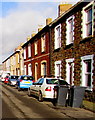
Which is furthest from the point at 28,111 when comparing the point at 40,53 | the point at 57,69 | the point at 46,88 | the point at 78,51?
the point at 40,53

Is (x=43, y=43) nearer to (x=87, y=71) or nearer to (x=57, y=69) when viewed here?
(x=57, y=69)

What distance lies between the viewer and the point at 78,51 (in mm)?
16016

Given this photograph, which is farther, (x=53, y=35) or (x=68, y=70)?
(x=53, y=35)

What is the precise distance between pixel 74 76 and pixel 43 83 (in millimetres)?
3104

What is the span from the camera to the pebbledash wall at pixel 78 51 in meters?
14.1

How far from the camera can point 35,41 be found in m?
29.8

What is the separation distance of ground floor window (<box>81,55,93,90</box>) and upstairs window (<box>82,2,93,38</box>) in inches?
63.2

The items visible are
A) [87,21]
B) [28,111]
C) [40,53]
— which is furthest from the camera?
[40,53]

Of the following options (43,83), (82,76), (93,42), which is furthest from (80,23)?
(43,83)

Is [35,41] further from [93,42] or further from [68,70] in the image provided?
[93,42]

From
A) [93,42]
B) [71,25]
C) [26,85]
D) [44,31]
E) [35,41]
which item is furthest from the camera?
[35,41]

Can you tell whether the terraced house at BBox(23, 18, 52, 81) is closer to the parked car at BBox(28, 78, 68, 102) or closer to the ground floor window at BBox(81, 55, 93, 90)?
the ground floor window at BBox(81, 55, 93, 90)

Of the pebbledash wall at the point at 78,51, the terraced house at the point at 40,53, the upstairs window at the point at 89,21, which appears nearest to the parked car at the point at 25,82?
the terraced house at the point at 40,53

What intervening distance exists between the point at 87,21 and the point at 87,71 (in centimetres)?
329
